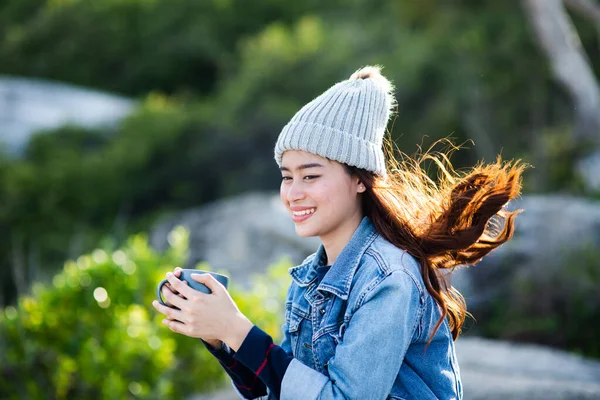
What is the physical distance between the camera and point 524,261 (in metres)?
6.43

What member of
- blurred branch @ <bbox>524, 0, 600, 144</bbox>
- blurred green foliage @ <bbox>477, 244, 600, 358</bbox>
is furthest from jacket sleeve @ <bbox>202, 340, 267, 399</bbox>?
blurred branch @ <bbox>524, 0, 600, 144</bbox>

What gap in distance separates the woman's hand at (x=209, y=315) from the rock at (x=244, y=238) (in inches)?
189

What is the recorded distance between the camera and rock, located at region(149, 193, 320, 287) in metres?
7.24

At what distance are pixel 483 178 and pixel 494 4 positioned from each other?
1138 cm

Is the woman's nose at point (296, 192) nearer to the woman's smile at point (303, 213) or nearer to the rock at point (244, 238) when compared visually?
the woman's smile at point (303, 213)

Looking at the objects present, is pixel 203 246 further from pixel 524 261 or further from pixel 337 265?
pixel 337 265

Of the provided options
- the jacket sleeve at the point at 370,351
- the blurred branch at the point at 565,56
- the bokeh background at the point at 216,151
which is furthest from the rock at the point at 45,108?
the jacket sleeve at the point at 370,351

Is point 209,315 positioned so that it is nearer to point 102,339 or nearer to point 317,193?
point 317,193

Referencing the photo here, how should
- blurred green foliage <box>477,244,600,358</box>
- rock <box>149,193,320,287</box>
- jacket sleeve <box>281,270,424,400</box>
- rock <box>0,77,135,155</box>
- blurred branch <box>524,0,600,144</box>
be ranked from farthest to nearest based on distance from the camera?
1. rock <box>0,77,135,155</box>
2. blurred branch <box>524,0,600,144</box>
3. rock <box>149,193,320,287</box>
4. blurred green foliage <box>477,244,600,358</box>
5. jacket sleeve <box>281,270,424,400</box>

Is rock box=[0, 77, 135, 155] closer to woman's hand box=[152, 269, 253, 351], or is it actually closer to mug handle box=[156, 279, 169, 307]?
mug handle box=[156, 279, 169, 307]

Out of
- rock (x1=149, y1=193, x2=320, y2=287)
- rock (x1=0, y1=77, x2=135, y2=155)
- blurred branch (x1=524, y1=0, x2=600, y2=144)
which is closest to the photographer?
rock (x1=149, y1=193, x2=320, y2=287)

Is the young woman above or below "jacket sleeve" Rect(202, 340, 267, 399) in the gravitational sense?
above

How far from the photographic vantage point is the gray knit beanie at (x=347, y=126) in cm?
197

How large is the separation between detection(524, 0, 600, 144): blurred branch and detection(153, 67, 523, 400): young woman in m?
7.94
